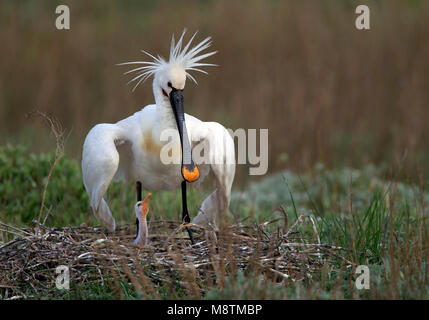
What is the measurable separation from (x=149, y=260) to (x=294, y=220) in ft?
7.99

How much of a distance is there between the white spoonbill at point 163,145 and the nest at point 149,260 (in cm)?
58

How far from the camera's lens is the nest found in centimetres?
504

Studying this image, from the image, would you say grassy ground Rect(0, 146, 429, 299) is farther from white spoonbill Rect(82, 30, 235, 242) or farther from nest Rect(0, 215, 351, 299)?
white spoonbill Rect(82, 30, 235, 242)

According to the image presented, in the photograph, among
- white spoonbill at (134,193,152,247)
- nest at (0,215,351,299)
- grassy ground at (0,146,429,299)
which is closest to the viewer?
grassy ground at (0,146,429,299)

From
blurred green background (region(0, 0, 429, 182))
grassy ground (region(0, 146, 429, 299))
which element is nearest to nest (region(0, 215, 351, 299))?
grassy ground (region(0, 146, 429, 299))

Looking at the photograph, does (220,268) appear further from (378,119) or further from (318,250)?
(378,119)

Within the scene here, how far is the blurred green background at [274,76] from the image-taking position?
41.3ft

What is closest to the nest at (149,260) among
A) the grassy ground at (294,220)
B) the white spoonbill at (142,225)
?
the grassy ground at (294,220)

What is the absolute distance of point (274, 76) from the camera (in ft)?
43.8

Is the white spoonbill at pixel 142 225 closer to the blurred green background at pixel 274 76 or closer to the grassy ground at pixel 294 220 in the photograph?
the grassy ground at pixel 294 220

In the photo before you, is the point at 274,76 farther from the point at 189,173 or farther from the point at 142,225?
the point at 142,225

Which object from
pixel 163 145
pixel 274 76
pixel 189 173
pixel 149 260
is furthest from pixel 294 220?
pixel 274 76

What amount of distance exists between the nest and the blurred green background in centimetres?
652
